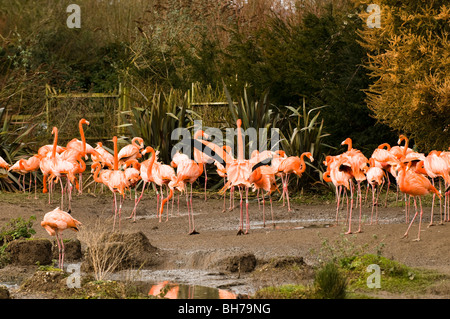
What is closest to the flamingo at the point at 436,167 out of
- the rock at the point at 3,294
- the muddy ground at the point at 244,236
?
the muddy ground at the point at 244,236

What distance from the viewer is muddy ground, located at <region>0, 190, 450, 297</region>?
6.66m

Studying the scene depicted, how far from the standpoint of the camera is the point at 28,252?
683 centimetres

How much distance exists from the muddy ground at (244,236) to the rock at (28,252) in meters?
0.15

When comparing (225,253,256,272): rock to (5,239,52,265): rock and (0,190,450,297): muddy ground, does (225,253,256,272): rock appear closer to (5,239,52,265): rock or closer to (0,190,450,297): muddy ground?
(0,190,450,297): muddy ground

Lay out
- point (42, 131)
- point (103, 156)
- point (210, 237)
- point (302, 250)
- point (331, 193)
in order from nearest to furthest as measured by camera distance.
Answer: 1. point (302, 250)
2. point (210, 237)
3. point (103, 156)
4. point (331, 193)
5. point (42, 131)

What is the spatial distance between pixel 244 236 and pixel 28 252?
7.93ft

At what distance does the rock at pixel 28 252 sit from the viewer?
6820mm

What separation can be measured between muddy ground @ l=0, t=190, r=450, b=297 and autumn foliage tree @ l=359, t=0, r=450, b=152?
4.85 ft

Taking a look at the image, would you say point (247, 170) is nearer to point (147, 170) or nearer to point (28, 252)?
point (147, 170)

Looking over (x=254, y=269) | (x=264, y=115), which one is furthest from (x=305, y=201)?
(x=254, y=269)

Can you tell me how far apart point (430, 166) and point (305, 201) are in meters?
3.38

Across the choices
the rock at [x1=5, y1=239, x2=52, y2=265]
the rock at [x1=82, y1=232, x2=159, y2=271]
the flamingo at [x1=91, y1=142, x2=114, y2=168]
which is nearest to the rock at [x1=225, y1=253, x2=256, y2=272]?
the rock at [x1=82, y1=232, x2=159, y2=271]

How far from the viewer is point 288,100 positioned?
573 inches
